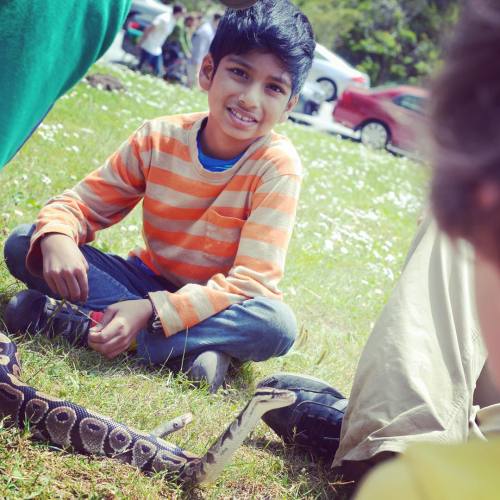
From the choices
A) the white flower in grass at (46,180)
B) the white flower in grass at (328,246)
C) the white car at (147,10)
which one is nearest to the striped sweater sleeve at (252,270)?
the white flower in grass at (46,180)

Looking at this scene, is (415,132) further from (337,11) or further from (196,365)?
(337,11)

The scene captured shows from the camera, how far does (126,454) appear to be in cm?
234

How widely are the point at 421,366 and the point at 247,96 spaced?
1478 mm

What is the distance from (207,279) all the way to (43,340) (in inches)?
31.6

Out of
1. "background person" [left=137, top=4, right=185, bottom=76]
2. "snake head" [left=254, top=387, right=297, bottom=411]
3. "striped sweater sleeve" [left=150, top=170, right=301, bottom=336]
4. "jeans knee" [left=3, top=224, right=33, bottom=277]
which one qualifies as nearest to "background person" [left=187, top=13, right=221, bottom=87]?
"background person" [left=137, top=4, right=185, bottom=76]

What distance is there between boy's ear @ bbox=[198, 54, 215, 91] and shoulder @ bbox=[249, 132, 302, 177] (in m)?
0.42

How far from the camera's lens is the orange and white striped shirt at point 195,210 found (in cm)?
310

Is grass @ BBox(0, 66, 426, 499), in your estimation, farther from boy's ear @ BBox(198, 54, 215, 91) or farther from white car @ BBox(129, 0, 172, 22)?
white car @ BBox(129, 0, 172, 22)

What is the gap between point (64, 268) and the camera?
3.00 meters

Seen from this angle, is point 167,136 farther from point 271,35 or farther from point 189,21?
point 189,21

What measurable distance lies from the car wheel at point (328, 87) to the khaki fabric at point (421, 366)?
58.2 ft

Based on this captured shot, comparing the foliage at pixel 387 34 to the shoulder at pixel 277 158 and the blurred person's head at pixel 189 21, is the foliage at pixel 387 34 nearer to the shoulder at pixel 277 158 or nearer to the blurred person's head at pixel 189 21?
the blurred person's head at pixel 189 21

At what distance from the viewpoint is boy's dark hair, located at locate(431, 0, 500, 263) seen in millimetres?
802

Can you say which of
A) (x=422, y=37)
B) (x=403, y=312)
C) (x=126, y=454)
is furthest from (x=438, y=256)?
(x=422, y=37)
